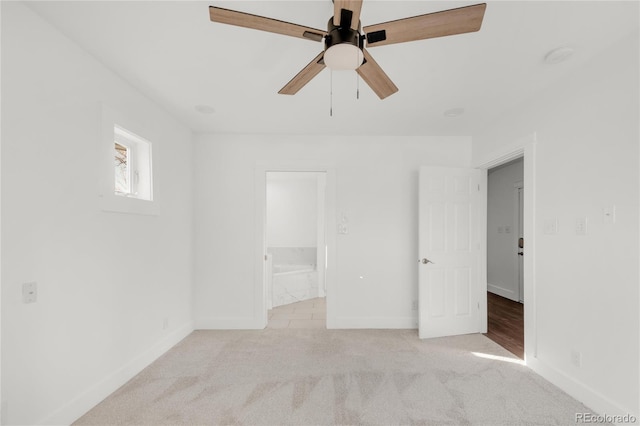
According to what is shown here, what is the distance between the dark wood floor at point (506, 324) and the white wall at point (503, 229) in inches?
13.2

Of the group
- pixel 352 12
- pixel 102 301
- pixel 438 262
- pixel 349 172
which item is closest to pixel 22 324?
pixel 102 301

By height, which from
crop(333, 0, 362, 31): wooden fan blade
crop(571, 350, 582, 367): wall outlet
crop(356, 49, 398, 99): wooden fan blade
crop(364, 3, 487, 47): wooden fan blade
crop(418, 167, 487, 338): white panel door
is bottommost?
crop(571, 350, 582, 367): wall outlet

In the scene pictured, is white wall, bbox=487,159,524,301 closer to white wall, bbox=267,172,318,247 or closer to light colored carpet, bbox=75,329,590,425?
light colored carpet, bbox=75,329,590,425

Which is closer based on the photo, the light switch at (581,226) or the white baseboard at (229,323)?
the light switch at (581,226)

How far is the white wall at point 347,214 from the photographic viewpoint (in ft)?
12.4

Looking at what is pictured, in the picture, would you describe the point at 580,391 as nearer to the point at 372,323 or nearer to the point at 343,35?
the point at 372,323

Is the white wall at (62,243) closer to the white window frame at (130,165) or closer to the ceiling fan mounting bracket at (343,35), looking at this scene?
the white window frame at (130,165)

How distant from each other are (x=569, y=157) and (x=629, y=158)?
0.45 metres

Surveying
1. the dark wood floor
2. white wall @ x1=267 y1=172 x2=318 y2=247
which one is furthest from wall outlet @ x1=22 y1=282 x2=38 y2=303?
white wall @ x1=267 y1=172 x2=318 y2=247

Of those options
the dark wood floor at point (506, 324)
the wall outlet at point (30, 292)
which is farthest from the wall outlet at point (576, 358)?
the wall outlet at point (30, 292)

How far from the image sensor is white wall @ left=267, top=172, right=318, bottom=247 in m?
6.89

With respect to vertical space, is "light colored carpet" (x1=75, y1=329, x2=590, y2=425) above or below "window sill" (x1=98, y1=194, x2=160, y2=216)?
below

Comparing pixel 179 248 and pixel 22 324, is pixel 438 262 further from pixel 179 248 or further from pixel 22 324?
pixel 22 324

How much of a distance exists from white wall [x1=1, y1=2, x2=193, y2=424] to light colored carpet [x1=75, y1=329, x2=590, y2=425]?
0.35m
